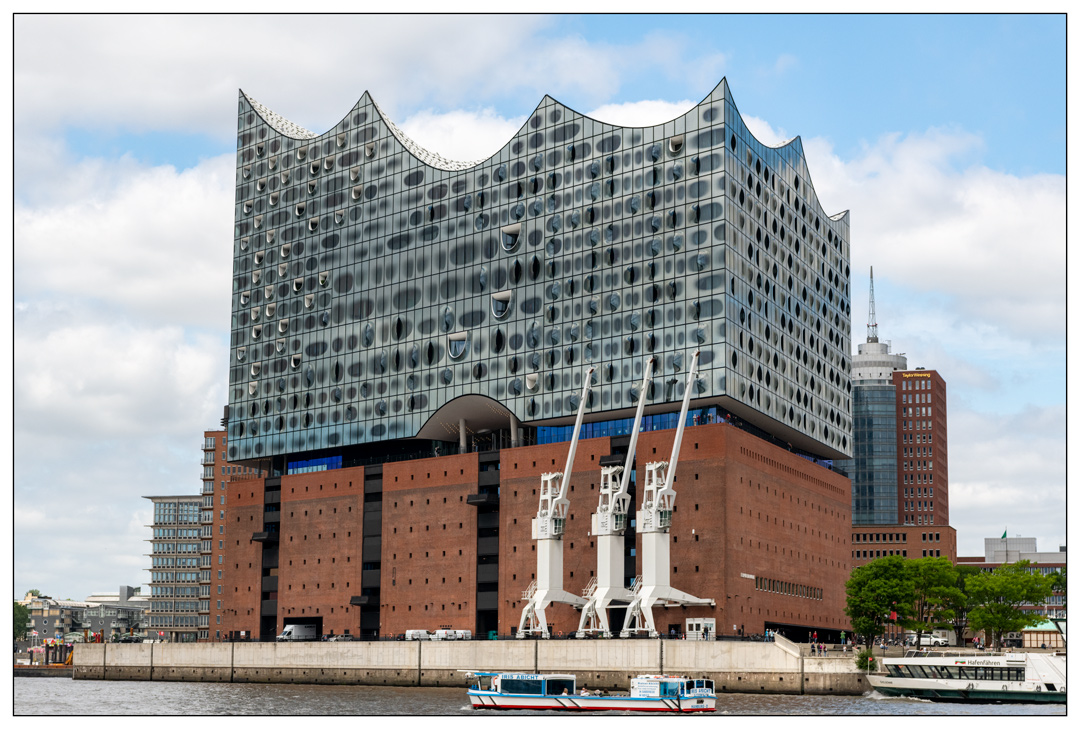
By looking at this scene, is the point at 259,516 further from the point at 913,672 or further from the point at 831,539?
the point at 913,672

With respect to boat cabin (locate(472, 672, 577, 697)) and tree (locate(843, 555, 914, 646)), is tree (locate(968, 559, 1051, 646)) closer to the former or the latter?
tree (locate(843, 555, 914, 646))

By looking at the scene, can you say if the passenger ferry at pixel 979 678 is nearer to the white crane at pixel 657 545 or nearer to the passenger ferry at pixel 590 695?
the passenger ferry at pixel 590 695

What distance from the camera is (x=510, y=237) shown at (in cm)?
13100

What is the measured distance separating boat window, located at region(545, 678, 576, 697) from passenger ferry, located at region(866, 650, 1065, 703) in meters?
23.7

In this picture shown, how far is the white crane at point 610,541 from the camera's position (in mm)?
110875

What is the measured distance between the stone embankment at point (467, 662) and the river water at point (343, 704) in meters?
2.42

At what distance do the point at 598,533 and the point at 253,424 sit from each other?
168ft

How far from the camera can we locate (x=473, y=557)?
126 metres

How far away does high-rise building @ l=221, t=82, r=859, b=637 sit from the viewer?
11894 cm

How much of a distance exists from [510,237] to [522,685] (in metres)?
54.6

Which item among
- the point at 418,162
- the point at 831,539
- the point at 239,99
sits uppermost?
the point at 239,99

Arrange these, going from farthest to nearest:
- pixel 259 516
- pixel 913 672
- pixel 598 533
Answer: pixel 259 516 < pixel 598 533 < pixel 913 672

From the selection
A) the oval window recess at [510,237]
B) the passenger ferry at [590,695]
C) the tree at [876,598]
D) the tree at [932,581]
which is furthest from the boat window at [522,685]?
the tree at [932,581]

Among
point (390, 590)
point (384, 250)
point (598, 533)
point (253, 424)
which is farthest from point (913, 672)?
point (253, 424)
